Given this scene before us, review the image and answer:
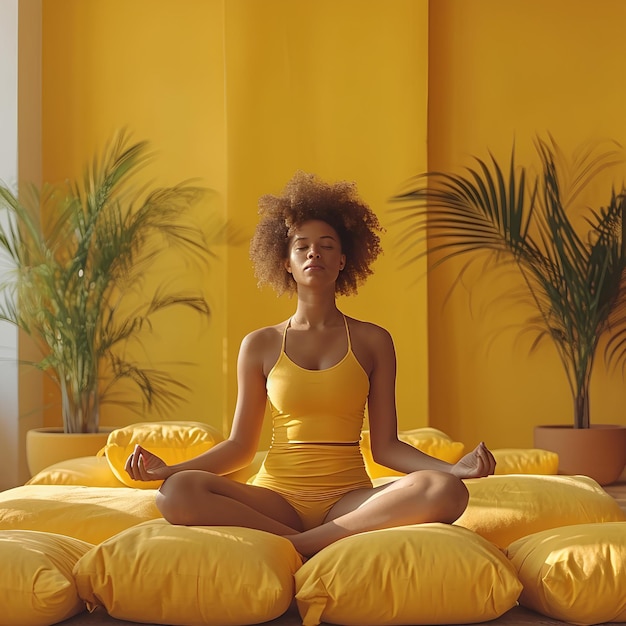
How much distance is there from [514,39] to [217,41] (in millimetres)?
1452

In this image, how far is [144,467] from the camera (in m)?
2.05

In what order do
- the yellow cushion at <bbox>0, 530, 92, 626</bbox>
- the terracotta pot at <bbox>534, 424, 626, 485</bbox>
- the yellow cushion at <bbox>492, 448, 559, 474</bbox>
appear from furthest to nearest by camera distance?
the terracotta pot at <bbox>534, 424, 626, 485</bbox>
the yellow cushion at <bbox>492, 448, 559, 474</bbox>
the yellow cushion at <bbox>0, 530, 92, 626</bbox>

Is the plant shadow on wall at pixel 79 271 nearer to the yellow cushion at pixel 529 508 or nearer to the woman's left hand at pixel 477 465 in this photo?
the yellow cushion at pixel 529 508

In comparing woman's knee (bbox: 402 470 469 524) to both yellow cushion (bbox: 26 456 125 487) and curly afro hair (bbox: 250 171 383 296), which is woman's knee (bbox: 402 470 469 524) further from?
yellow cushion (bbox: 26 456 125 487)

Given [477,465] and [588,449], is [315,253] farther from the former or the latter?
[588,449]

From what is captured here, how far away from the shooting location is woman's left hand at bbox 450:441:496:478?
78.5 inches

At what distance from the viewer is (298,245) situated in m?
2.48

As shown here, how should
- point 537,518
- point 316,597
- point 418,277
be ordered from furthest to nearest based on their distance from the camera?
point 418,277, point 537,518, point 316,597

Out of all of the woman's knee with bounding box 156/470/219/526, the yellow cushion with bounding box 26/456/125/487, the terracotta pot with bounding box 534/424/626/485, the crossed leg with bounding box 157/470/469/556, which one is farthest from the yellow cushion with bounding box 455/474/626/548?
A: the terracotta pot with bounding box 534/424/626/485

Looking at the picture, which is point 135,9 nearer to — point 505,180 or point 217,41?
point 217,41

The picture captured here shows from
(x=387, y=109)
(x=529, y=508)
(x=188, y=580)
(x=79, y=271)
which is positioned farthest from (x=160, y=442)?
(x=387, y=109)

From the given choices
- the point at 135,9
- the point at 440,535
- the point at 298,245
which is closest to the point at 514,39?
the point at 135,9

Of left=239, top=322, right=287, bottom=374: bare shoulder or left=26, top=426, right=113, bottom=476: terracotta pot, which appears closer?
left=239, top=322, right=287, bottom=374: bare shoulder

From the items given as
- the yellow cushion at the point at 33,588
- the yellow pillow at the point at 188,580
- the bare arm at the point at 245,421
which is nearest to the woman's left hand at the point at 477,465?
the yellow pillow at the point at 188,580
